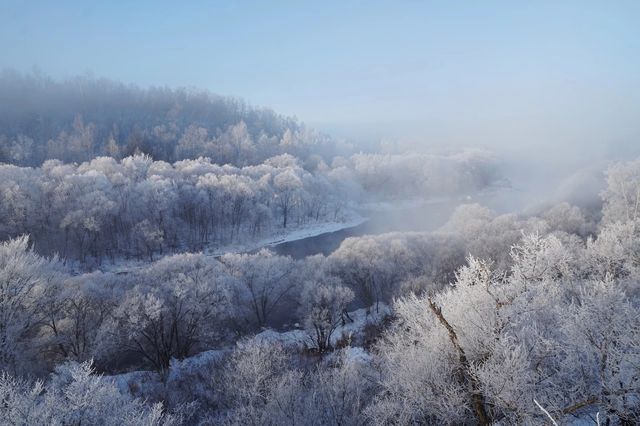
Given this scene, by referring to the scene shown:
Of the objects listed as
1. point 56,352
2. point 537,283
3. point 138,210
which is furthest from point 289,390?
point 138,210

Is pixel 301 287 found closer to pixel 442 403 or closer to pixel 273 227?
pixel 442 403

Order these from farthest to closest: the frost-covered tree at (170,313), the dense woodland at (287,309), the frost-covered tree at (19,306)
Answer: the frost-covered tree at (170,313), the frost-covered tree at (19,306), the dense woodland at (287,309)

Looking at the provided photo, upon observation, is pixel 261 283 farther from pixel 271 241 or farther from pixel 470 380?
pixel 470 380

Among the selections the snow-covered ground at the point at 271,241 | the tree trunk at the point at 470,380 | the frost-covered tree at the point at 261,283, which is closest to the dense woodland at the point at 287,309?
the tree trunk at the point at 470,380

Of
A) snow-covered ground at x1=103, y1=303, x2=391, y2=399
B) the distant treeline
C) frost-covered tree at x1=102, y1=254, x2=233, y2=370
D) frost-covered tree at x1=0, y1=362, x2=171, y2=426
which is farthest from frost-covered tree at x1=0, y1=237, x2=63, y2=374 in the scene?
the distant treeline

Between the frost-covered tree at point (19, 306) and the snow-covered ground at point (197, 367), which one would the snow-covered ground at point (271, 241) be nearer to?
the snow-covered ground at point (197, 367)

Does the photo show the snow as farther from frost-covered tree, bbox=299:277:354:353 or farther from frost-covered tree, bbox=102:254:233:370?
frost-covered tree, bbox=102:254:233:370

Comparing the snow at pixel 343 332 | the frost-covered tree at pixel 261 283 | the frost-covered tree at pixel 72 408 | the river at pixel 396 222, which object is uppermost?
the frost-covered tree at pixel 72 408

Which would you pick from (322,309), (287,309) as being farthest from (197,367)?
(287,309)

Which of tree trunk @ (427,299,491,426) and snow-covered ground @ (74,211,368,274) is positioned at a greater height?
tree trunk @ (427,299,491,426)
